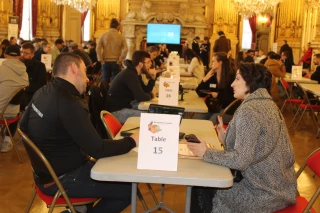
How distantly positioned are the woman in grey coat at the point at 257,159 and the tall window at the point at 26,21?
14233 mm

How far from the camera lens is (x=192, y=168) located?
250 centimetres

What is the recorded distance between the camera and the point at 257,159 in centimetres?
261

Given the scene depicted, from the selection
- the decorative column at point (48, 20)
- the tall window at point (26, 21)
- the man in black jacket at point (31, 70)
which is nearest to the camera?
the man in black jacket at point (31, 70)

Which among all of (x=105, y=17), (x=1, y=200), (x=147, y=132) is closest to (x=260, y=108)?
(x=147, y=132)

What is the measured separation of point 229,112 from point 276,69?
464 centimetres

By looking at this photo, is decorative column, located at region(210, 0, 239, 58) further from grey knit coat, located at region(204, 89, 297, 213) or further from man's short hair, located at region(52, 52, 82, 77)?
grey knit coat, located at region(204, 89, 297, 213)

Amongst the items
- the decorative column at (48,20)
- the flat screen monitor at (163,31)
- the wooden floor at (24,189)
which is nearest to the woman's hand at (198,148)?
the wooden floor at (24,189)

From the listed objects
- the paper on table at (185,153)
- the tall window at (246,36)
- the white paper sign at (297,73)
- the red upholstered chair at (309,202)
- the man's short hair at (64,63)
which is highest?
the tall window at (246,36)

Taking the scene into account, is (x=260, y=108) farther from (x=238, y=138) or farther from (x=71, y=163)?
(x=71, y=163)

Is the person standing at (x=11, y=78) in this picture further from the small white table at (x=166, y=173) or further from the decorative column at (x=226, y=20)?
the decorative column at (x=226, y=20)

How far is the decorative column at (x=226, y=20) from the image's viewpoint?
17.9 meters

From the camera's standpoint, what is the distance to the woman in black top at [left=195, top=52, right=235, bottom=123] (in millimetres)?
5648

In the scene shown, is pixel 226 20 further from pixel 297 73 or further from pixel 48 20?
pixel 297 73

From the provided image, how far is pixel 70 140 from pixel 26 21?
1406cm
